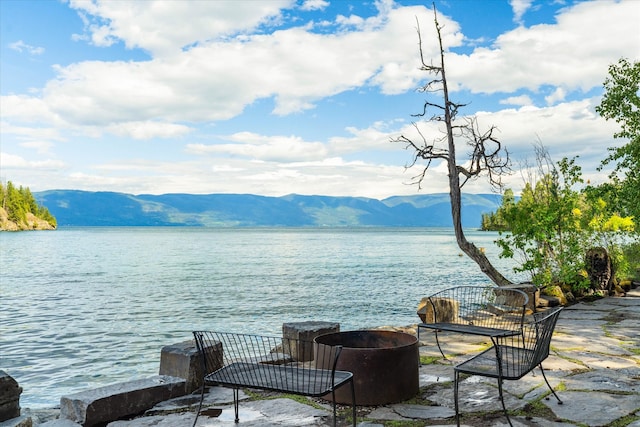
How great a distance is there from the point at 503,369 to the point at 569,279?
342 inches

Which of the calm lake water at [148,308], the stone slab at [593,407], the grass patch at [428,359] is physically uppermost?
the stone slab at [593,407]

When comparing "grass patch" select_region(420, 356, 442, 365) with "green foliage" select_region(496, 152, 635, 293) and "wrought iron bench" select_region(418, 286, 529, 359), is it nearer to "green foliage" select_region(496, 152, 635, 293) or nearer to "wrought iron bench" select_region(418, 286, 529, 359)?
"wrought iron bench" select_region(418, 286, 529, 359)

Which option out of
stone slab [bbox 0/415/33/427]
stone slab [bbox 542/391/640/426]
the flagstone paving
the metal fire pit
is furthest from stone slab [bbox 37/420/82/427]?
stone slab [bbox 542/391/640/426]

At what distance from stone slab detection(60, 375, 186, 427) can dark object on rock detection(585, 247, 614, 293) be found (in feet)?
36.5

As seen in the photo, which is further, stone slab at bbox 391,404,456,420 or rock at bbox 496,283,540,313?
rock at bbox 496,283,540,313

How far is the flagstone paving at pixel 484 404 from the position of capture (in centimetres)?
468

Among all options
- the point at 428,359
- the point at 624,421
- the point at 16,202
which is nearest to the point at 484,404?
the point at 624,421

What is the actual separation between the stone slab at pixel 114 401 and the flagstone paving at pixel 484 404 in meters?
0.14

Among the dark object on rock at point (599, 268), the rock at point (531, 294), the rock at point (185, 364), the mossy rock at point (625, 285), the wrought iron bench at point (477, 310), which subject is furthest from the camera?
the mossy rock at point (625, 285)

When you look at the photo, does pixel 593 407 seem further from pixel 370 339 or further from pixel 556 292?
pixel 556 292

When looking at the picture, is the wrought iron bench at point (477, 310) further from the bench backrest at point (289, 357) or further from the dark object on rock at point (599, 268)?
the dark object on rock at point (599, 268)

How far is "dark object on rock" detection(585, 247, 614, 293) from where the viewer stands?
13.1 m

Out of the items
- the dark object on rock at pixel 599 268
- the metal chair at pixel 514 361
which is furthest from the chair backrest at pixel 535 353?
the dark object on rock at pixel 599 268

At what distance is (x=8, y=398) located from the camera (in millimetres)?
4609
